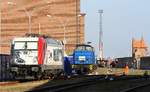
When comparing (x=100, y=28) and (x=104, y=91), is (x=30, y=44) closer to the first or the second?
(x=104, y=91)

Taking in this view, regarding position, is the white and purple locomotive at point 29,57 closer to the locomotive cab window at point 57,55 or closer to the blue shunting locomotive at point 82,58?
the locomotive cab window at point 57,55

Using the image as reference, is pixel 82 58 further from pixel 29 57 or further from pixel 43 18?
pixel 43 18

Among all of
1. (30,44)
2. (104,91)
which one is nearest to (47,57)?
(30,44)

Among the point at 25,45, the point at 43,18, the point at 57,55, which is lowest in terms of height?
the point at 57,55

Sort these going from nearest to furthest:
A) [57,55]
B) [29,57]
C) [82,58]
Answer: [29,57] < [57,55] < [82,58]

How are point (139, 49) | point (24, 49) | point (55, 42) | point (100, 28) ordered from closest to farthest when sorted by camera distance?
point (24, 49)
point (55, 42)
point (100, 28)
point (139, 49)

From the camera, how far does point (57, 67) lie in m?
45.5

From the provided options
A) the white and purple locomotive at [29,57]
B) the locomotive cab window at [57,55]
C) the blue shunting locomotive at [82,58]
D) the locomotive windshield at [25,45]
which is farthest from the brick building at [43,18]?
the locomotive windshield at [25,45]

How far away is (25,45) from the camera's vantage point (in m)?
40.2

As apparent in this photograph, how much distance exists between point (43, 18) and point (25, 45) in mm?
111121

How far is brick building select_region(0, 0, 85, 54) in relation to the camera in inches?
5605

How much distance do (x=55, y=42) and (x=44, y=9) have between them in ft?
359

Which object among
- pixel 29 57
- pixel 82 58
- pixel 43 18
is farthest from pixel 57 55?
pixel 43 18

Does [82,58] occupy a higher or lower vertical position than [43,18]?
lower
